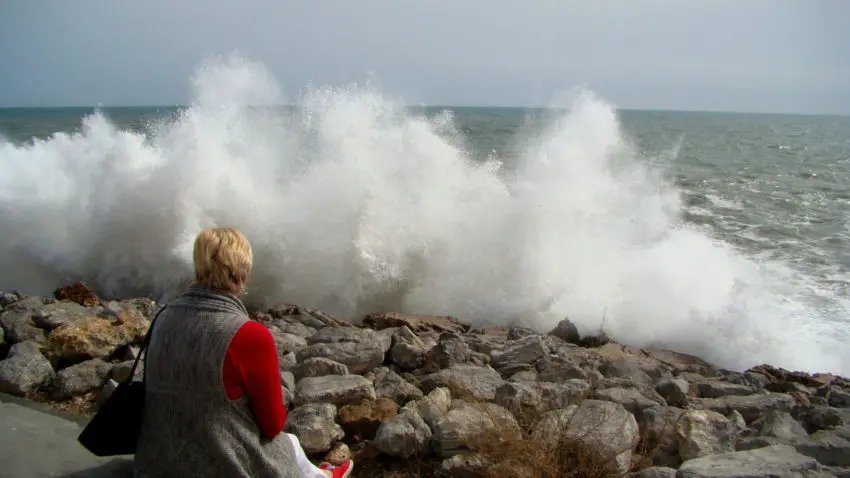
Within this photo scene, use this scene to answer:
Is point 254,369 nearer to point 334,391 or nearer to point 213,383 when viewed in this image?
point 213,383

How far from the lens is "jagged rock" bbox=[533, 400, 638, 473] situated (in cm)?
353

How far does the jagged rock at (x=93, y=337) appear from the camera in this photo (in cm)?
511

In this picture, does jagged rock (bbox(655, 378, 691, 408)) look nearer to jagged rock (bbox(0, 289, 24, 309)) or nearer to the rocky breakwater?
the rocky breakwater

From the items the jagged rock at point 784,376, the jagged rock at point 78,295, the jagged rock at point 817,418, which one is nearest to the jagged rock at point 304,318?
the jagged rock at point 78,295

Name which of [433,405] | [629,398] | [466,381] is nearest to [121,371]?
[433,405]

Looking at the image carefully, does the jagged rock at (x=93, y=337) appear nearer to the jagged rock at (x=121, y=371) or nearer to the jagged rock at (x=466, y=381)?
the jagged rock at (x=121, y=371)

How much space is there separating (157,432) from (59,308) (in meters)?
4.15

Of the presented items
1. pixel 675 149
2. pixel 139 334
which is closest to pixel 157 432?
pixel 139 334

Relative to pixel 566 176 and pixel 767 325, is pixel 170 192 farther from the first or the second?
pixel 767 325

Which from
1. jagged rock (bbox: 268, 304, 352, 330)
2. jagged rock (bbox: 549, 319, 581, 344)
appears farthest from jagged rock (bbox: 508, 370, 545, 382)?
jagged rock (bbox: 549, 319, 581, 344)

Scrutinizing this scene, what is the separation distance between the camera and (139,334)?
5.39 m

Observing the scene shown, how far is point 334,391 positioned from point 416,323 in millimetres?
3522

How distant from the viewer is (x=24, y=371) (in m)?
4.66

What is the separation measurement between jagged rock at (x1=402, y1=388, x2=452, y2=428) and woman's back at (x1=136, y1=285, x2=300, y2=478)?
1494 mm
